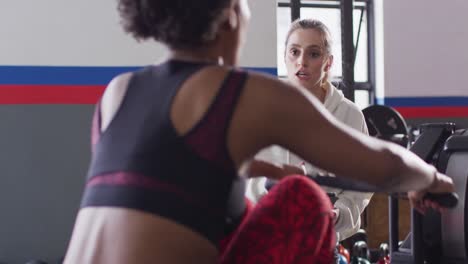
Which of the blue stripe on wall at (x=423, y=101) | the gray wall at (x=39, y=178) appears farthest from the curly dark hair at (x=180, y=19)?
the blue stripe on wall at (x=423, y=101)

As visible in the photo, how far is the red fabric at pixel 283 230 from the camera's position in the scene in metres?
1.27

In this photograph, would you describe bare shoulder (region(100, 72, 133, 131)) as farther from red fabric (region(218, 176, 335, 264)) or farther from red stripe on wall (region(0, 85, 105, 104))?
red stripe on wall (region(0, 85, 105, 104))

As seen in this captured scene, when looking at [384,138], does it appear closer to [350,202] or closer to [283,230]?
→ [283,230]

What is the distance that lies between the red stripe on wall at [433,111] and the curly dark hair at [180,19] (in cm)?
459

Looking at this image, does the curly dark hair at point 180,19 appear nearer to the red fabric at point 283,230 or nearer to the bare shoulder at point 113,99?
the bare shoulder at point 113,99

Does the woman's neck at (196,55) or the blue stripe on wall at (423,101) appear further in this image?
the blue stripe on wall at (423,101)

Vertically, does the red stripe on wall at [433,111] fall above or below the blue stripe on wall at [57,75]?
below

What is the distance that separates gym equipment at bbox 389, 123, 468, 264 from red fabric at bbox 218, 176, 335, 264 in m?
0.99

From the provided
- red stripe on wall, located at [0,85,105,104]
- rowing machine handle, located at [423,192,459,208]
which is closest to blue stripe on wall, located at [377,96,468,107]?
red stripe on wall, located at [0,85,105,104]

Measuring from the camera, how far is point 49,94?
455cm

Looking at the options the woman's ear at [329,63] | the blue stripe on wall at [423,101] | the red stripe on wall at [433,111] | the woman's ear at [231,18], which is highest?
the woman's ear at [231,18]

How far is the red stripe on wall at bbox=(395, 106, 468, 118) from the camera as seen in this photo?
569 cm

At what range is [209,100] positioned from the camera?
1.15 meters

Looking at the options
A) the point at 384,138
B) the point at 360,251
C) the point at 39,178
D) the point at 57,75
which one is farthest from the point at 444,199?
the point at 57,75
